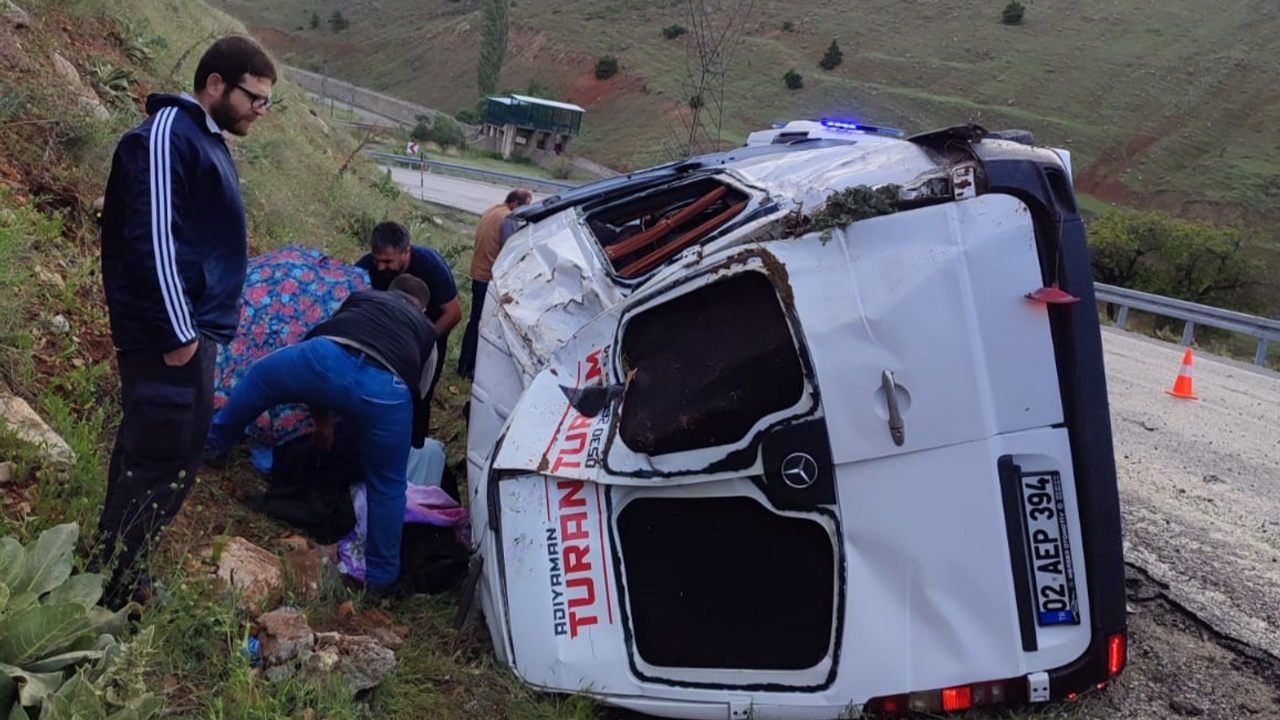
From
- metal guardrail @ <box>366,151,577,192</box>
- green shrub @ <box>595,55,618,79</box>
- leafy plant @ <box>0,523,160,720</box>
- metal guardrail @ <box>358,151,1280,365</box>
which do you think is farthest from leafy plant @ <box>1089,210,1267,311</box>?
green shrub @ <box>595,55,618,79</box>

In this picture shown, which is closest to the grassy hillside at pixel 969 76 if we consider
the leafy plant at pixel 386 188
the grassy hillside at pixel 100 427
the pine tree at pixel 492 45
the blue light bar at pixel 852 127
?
the pine tree at pixel 492 45

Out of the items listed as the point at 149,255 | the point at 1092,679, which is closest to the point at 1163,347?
the point at 1092,679

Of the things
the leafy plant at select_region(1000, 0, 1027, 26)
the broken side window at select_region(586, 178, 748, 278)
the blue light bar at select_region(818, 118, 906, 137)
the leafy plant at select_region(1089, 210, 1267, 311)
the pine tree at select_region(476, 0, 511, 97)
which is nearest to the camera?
the broken side window at select_region(586, 178, 748, 278)

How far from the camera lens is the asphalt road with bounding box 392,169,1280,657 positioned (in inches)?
168

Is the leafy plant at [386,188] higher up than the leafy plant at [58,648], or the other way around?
the leafy plant at [58,648]

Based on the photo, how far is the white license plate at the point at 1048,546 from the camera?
2980 mm

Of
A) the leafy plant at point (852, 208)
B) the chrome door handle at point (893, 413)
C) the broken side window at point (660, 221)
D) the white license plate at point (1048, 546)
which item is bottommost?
the white license plate at point (1048, 546)

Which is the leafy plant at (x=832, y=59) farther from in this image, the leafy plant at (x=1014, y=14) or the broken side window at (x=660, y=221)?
the broken side window at (x=660, y=221)

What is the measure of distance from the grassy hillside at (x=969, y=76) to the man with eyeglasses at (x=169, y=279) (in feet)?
95.2

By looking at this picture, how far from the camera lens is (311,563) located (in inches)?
148

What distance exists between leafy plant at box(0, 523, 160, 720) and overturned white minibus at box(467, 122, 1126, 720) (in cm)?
123

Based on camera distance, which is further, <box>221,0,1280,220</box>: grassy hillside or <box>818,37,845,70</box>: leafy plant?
<box>818,37,845,70</box>: leafy plant

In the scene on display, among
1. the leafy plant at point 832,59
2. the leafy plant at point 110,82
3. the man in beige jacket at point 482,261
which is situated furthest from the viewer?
the leafy plant at point 832,59

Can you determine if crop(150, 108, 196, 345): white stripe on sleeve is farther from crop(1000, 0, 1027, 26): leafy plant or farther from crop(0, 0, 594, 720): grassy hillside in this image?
crop(1000, 0, 1027, 26): leafy plant
